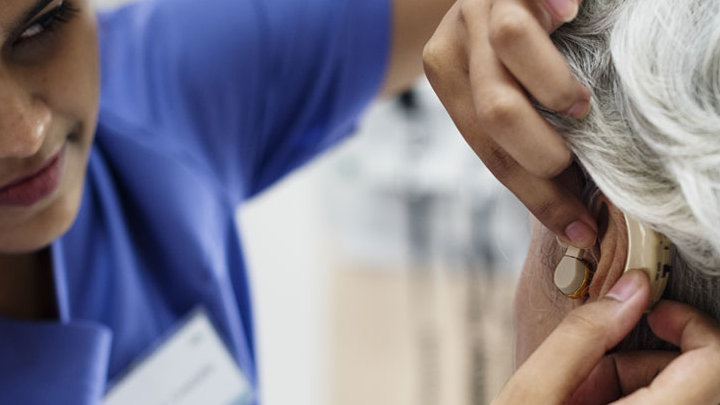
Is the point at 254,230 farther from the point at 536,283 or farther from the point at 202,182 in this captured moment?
the point at 536,283

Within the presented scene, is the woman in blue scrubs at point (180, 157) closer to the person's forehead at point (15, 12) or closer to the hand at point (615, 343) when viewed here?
the person's forehead at point (15, 12)

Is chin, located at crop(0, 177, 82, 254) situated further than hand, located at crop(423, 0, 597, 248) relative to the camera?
Yes

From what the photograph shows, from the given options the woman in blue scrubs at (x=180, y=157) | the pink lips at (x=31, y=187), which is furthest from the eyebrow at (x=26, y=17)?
the woman in blue scrubs at (x=180, y=157)

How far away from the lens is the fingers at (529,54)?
58 centimetres

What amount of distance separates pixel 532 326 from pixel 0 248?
1.77 ft

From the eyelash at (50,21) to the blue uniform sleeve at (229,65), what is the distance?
262 mm

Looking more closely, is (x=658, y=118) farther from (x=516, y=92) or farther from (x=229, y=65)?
(x=229, y=65)

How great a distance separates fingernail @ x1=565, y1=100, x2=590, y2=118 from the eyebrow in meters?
0.46

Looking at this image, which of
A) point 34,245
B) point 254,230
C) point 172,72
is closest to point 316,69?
point 172,72

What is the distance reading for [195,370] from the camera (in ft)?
3.76

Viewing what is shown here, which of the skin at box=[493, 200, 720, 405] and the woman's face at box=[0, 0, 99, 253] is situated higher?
the woman's face at box=[0, 0, 99, 253]

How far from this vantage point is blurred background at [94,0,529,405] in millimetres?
2291

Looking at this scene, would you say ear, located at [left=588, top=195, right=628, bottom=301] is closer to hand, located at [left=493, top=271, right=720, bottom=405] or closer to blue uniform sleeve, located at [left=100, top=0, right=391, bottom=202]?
hand, located at [left=493, top=271, right=720, bottom=405]

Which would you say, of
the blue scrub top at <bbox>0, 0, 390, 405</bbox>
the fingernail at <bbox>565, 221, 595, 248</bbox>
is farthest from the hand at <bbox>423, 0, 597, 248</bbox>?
the blue scrub top at <bbox>0, 0, 390, 405</bbox>
